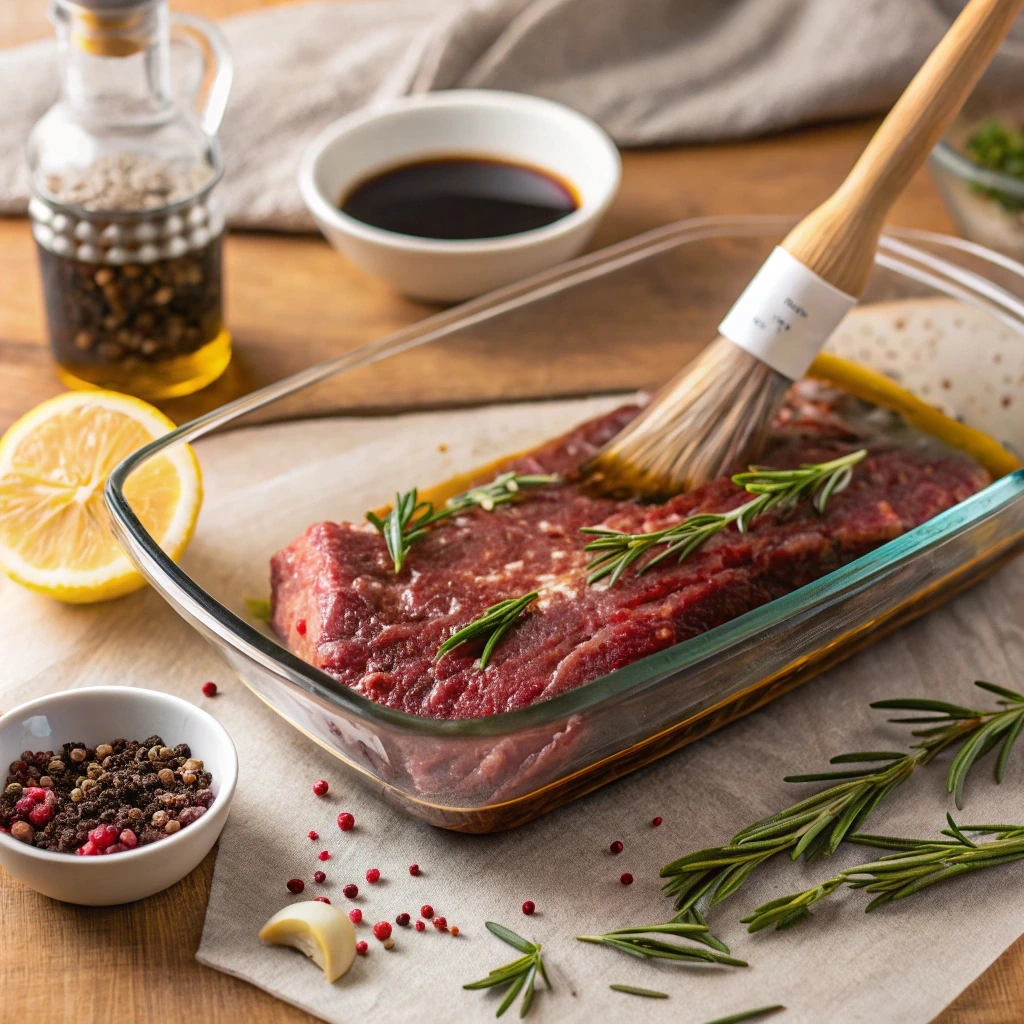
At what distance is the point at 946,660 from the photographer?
2.45 metres

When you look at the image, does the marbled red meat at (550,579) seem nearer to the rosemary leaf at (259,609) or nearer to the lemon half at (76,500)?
the rosemary leaf at (259,609)

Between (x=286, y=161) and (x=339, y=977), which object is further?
(x=286, y=161)

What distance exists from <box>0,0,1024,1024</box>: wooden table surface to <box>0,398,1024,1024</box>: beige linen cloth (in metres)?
0.05

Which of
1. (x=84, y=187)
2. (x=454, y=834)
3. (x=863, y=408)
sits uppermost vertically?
(x=84, y=187)

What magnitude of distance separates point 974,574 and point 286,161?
217 centimetres

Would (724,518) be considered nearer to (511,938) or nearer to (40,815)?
(511,938)

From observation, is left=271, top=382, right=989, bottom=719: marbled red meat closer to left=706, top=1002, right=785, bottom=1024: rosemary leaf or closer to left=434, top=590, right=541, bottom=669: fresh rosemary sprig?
left=434, top=590, right=541, bottom=669: fresh rosemary sprig

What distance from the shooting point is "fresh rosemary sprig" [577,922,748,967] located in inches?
72.8

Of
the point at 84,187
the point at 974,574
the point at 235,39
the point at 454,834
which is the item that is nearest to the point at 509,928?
the point at 454,834

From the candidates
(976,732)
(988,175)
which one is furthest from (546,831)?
(988,175)

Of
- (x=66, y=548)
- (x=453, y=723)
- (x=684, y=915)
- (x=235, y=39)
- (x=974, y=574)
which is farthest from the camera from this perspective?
(x=235, y=39)

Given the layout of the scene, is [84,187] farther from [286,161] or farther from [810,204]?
[810,204]

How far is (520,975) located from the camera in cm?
183

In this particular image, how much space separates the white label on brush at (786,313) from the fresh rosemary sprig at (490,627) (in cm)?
73
